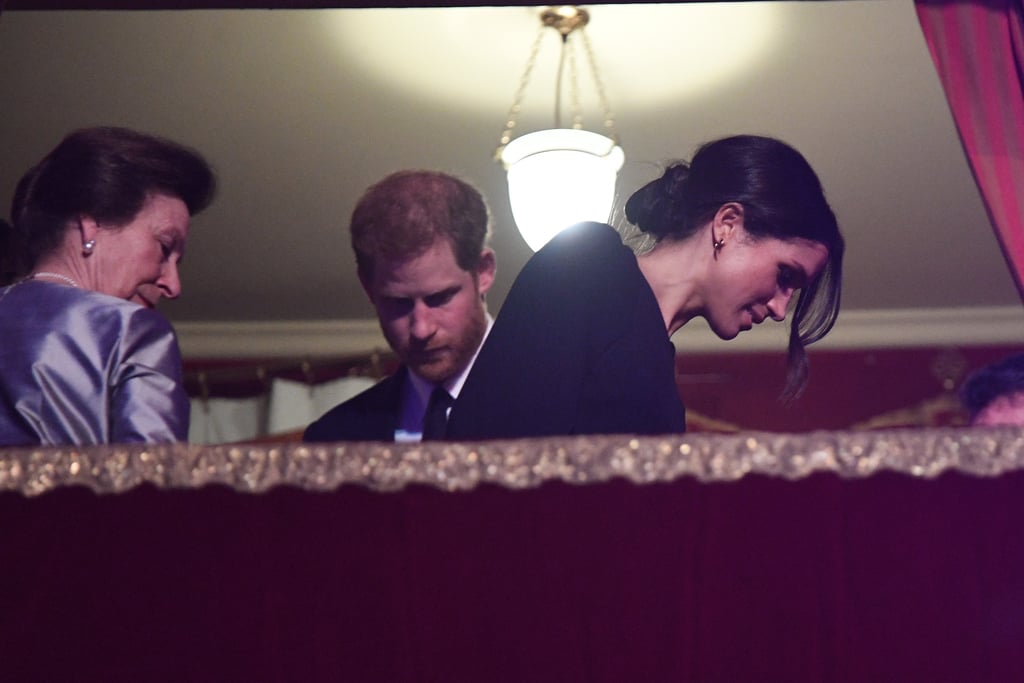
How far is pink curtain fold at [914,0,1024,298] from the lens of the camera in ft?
6.28

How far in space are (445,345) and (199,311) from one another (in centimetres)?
76

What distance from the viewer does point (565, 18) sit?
264 cm

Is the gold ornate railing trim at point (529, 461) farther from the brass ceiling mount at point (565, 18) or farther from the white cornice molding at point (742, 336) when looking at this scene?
the brass ceiling mount at point (565, 18)

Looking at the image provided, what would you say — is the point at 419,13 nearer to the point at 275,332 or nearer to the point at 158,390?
the point at 275,332

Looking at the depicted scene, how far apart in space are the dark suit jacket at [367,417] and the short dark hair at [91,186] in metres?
0.42

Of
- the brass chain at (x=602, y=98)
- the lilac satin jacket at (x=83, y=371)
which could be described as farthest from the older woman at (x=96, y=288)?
the brass chain at (x=602, y=98)

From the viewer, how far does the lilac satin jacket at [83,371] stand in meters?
1.77

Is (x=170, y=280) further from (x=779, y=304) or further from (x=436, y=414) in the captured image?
(x=779, y=304)

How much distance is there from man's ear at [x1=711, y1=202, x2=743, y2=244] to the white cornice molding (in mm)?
181

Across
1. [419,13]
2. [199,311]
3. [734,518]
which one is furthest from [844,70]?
[734,518]

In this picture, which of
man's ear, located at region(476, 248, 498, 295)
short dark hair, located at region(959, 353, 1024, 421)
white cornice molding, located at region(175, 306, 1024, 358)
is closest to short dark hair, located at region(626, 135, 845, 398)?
white cornice molding, located at region(175, 306, 1024, 358)

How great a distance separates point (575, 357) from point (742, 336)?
579mm

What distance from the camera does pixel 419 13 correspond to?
2.85 metres

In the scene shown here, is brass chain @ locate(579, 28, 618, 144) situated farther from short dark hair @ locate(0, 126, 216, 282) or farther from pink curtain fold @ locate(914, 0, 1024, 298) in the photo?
short dark hair @ locate(0, 126, 216, 282)
